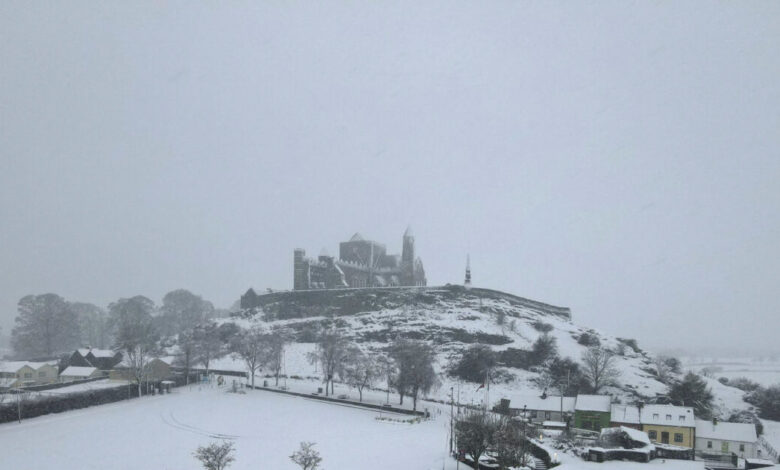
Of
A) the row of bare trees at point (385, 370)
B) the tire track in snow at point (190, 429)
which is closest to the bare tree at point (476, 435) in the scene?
the tire track in snow at point (190, 429)

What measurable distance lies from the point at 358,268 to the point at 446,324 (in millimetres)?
32438

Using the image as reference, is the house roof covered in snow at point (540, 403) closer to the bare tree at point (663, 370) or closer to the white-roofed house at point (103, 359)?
the bare tree at point (663, 370)

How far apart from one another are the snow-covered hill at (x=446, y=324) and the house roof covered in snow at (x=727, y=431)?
1930 cm

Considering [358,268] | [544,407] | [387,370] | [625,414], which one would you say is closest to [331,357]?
[387,370]

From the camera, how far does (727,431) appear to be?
4384 centimetres

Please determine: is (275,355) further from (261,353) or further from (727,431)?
(727,431)

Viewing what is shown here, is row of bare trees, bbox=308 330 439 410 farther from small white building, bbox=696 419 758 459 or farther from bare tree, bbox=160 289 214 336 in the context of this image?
bare tree, bbox=160 289 214 336

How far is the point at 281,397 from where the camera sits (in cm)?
5541

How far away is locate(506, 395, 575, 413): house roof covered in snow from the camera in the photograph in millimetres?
51812

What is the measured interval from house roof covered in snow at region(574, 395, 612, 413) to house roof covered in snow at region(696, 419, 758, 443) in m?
7.43

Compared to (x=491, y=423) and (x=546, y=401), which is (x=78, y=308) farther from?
(x=491, y=423)

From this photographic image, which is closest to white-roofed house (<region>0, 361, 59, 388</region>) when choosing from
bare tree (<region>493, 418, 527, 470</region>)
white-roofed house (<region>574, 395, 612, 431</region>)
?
bare tree (<region>493, 418, 527, 470</region>)

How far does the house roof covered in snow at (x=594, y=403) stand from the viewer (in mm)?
48594

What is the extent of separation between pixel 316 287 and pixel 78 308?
57734 mm
